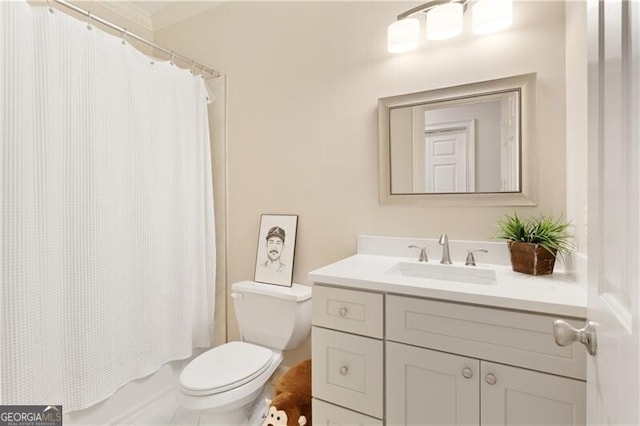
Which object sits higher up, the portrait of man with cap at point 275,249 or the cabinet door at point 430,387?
the portrait of man with cap at point 275,249

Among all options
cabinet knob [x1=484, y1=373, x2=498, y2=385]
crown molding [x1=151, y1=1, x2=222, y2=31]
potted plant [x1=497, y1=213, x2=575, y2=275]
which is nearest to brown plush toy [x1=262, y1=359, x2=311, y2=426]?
cabinet knob [x1=484, y1=373, x2=498, y2=385]

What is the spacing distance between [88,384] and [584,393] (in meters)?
1.90

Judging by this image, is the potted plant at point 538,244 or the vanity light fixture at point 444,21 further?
the vanity light fixture at point 444,21

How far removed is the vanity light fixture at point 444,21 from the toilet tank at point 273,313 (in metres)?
1.34

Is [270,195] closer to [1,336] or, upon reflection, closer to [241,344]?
[241,344]

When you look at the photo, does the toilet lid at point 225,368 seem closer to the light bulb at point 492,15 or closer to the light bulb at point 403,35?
the light bulb at point 403,35

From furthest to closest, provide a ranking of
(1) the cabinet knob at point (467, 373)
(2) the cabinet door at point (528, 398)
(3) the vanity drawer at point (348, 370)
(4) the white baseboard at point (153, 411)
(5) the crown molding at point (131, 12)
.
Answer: (5) the crown molding at point (131, 12) → (4) the white baseboard at point (153, 411) → (3) the vanity drawer at point (348, 370) → (1) the cabinet knob at point (467, 373) → (2) the cabinet door at point (528, 398)

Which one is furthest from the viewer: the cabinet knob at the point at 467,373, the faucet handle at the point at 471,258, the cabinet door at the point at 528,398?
the faucet handle at the point at 471,258

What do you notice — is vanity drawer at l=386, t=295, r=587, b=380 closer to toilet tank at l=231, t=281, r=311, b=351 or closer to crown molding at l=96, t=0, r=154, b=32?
toilet tank at l=231, t=281, r=311, b=351

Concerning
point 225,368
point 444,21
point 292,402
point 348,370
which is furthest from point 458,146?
point 225,368

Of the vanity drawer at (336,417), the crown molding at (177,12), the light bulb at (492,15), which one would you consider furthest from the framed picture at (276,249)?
the crown molding at (177,12)

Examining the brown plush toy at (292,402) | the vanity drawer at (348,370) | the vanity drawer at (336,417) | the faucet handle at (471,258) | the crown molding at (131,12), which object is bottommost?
the brown plush toy at (292,402)

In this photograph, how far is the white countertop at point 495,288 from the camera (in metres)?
0.93

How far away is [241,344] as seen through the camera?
176 cm
